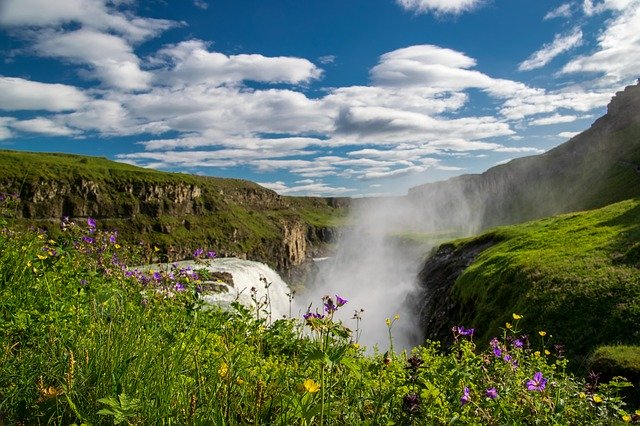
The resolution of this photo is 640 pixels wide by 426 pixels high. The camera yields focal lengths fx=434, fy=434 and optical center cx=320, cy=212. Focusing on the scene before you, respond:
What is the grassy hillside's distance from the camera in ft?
Result: 50.5

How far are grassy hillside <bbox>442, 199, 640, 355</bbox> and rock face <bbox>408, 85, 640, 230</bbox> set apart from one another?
68366 mm

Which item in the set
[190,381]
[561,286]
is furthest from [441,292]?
[190,381]

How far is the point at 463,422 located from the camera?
13.3ft

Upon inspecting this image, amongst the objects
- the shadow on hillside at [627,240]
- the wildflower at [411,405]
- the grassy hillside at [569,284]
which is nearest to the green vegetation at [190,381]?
the wildflower at [411,405]

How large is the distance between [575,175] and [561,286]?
14123cm

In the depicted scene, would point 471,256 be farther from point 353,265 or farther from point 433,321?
point 353,265

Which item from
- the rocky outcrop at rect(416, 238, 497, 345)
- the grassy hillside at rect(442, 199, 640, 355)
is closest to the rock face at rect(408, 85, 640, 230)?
the rocky outcrop at rect(416, 238, 497, 345)

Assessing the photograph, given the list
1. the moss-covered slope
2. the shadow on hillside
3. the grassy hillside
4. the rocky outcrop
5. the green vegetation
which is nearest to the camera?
the green vegetation

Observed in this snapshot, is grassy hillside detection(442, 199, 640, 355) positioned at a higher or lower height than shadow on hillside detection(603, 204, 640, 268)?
lower

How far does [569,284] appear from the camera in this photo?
1886cm

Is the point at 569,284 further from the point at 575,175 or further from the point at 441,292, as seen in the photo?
the point at 575,175

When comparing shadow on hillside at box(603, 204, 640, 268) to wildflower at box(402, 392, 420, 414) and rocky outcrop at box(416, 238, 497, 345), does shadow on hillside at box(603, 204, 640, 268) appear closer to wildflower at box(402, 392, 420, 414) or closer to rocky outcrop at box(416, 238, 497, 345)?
rocky outcrop at box(416, 238, 497, 345)

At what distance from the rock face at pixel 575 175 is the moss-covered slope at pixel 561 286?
222 feet

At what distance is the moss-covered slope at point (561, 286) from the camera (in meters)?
15.6
